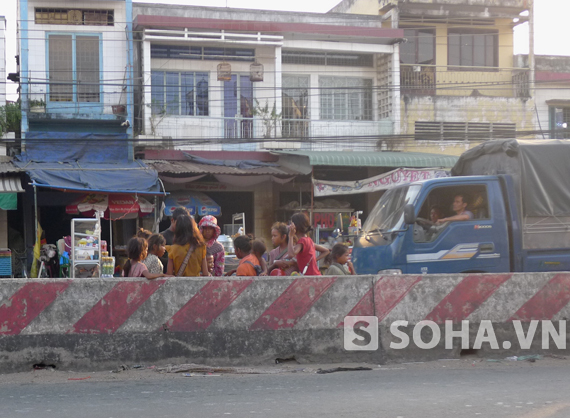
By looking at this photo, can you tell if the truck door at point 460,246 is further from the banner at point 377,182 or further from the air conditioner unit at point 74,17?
the air conditioner unit at point 74,17

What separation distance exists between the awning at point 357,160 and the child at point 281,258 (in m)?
10.1

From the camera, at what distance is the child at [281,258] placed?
8273mm

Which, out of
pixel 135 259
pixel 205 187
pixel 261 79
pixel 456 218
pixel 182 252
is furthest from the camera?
pixel 261 79

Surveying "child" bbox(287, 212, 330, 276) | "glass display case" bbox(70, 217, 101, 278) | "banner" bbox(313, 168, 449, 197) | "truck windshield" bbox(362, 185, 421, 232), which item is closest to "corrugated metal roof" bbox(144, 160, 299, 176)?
"banner" bbox(313, 168, 449, 197)

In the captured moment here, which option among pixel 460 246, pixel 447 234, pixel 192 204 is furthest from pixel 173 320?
pixel 192 204

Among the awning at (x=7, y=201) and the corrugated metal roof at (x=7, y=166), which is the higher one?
the corrugated metal roof at (x=7, y=166)

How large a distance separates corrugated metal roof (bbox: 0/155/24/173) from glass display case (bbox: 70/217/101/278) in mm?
2284

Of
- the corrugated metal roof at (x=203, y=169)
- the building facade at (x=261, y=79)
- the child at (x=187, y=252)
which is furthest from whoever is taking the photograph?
the building facade at (x=261, y=79)

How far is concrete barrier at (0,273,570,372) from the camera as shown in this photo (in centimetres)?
674

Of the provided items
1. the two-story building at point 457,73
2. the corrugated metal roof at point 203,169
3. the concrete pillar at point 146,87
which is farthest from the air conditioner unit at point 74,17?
the two-story building at point 457,73

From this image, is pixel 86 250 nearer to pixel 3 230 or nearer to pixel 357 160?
pixel 3 230

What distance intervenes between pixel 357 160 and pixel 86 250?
7367mm

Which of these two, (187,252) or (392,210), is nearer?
(187,252)

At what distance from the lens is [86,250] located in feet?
53.0
